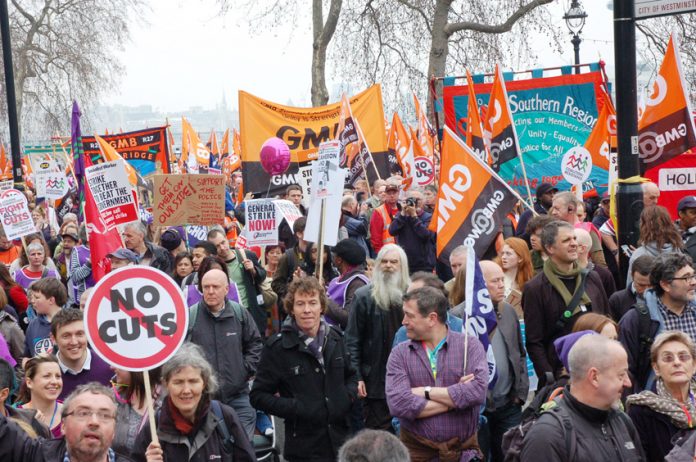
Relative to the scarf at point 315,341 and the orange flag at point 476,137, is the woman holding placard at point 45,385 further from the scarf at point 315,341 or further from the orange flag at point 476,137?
the orange flag at point 476,137

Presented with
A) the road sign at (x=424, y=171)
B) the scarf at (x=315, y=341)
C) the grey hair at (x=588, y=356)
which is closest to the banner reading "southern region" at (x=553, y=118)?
the road sign at (x=424, y=171)

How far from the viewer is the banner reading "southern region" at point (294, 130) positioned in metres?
14.8

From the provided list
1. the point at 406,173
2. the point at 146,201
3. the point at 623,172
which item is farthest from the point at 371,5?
the point at 623,172

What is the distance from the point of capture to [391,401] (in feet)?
17.5

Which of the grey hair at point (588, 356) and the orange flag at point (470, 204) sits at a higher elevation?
the orange flag at point (470, 204)

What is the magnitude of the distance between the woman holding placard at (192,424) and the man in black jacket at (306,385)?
904 mm

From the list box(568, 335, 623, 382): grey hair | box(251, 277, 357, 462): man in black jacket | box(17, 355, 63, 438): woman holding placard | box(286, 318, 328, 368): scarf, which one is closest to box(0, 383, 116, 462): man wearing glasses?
box(17, 355, 63, 438): woman holding placard

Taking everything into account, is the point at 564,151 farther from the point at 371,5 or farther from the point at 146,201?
the point at 371,5

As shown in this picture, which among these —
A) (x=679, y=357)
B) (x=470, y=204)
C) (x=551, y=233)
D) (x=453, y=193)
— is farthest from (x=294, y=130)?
(x=679, y=357)

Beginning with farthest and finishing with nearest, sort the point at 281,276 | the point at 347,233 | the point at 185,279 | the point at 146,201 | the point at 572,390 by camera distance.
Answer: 1. the point at 146,201
2. the point at 347,233
3. the point at 281,276
4. the point at 185,279
5. the point at 572,390

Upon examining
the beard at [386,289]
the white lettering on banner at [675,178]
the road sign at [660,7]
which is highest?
the road sign at [660,7]

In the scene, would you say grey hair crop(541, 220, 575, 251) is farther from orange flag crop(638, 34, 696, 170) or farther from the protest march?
orange flag crop(638, 34, 696, 170)

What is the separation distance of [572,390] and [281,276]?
517cm

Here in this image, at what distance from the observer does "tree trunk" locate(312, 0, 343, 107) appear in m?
23.3
